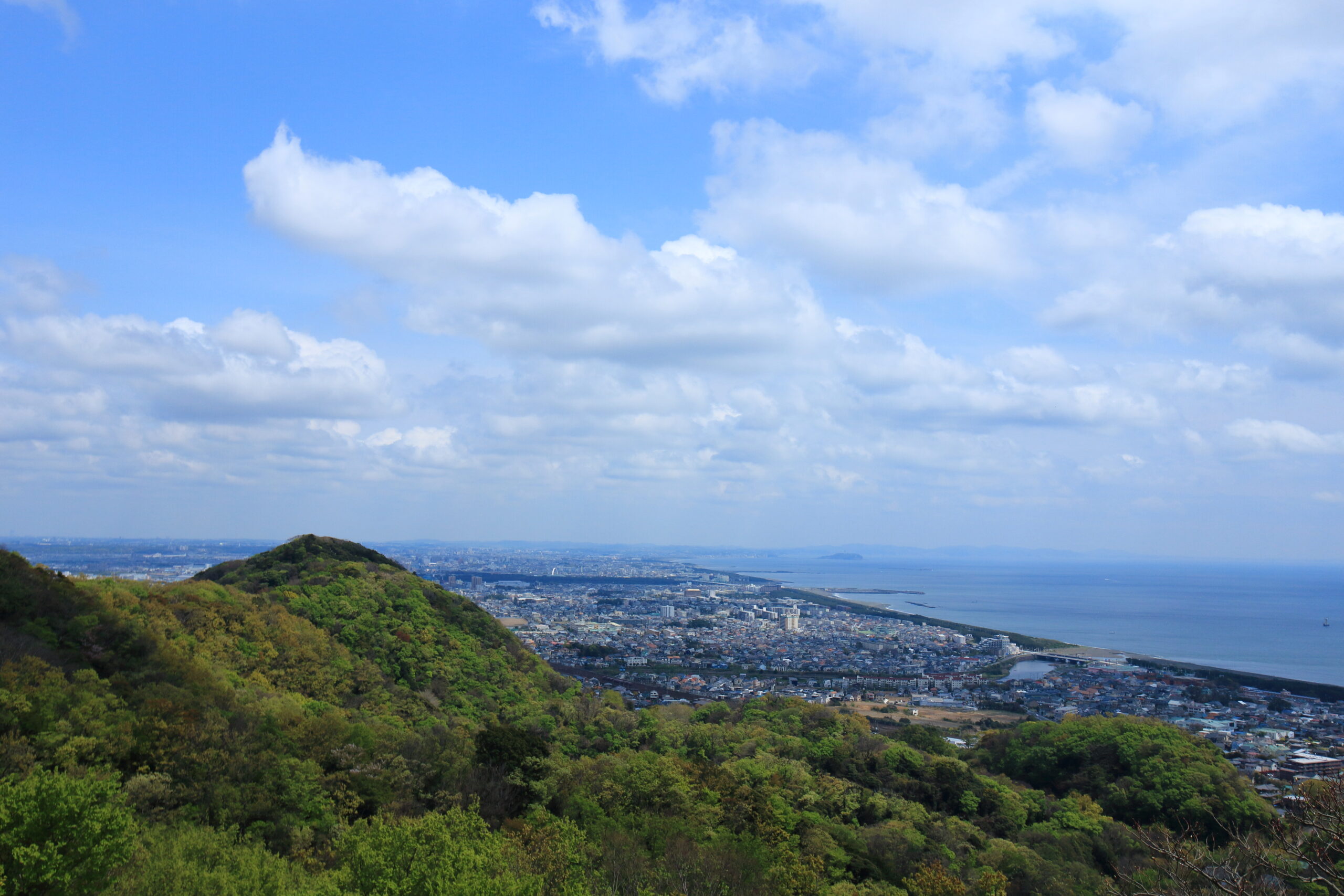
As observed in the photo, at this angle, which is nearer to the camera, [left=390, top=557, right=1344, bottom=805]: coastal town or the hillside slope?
the hillside slope

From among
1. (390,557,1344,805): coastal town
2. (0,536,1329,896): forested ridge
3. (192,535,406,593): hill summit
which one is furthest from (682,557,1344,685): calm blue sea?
(192,535,406,593): hill summit

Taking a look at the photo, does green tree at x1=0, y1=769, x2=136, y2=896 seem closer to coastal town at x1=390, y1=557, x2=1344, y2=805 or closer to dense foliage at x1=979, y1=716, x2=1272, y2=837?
coastal town at x1=390, y1=557, x2=1344, y2=805

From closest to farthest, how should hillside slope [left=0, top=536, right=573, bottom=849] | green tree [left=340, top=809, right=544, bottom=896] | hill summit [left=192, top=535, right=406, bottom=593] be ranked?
green tree [left=340, top=809, right=544, bottom=896] < hillside slope [left=0, top=536, right=573, bottom=849] < hill summit [left=192, top=535, right=406, bottom=593]

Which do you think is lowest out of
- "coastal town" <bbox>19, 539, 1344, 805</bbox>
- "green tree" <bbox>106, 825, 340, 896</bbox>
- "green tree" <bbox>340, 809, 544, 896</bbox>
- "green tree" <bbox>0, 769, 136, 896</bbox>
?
"coastal town" <bbox>19, 539, 1344, 805</bbox>

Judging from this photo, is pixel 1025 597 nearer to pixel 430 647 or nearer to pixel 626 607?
→ pixel 626 607

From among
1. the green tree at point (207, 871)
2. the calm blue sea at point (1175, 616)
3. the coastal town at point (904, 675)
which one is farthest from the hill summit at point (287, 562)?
the calm blue sea at point (1175, 616)

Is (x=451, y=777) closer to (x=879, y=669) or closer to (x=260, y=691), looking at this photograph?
(x=260, y=691)

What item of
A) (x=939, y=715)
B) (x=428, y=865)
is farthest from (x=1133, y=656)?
(x=428, y=865)

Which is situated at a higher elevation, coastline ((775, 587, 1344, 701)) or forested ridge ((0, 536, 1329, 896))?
forested ridge ((0, 536, 1329, 896))

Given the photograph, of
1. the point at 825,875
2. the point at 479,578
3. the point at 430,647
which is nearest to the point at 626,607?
the point at 479,578
